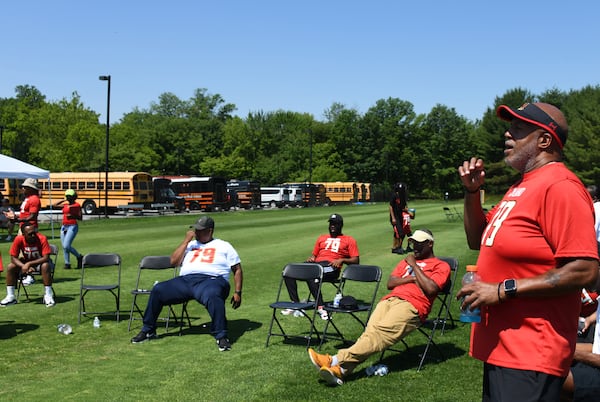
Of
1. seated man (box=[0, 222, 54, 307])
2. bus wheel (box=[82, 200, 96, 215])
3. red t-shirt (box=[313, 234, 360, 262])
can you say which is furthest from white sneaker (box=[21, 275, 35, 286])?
bus wheel (box=[82, 200, 96, 215])

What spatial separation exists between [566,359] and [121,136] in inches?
3444

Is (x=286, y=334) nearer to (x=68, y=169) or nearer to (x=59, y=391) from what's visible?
(x=59, y=391)

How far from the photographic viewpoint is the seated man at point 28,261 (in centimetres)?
1041

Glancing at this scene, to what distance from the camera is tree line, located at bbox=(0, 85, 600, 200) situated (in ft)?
251

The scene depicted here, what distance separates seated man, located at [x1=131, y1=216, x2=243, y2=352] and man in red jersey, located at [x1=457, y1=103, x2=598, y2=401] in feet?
16.9

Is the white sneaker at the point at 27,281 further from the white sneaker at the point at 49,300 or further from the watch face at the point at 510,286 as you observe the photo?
the watch face at the point at 510,286

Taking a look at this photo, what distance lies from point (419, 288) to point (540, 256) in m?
4.39

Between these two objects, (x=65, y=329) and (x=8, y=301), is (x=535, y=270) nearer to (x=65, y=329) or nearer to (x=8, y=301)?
(x=65, y=329)

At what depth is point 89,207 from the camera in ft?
144

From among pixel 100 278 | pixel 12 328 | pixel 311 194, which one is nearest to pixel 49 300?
pixel 12 328

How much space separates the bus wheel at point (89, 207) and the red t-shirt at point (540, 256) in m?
43.4

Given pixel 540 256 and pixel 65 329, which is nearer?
pixel 540 256

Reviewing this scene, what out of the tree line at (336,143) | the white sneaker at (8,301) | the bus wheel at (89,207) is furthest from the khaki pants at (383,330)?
the tree line at (336,143)

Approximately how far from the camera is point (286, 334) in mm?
8375
